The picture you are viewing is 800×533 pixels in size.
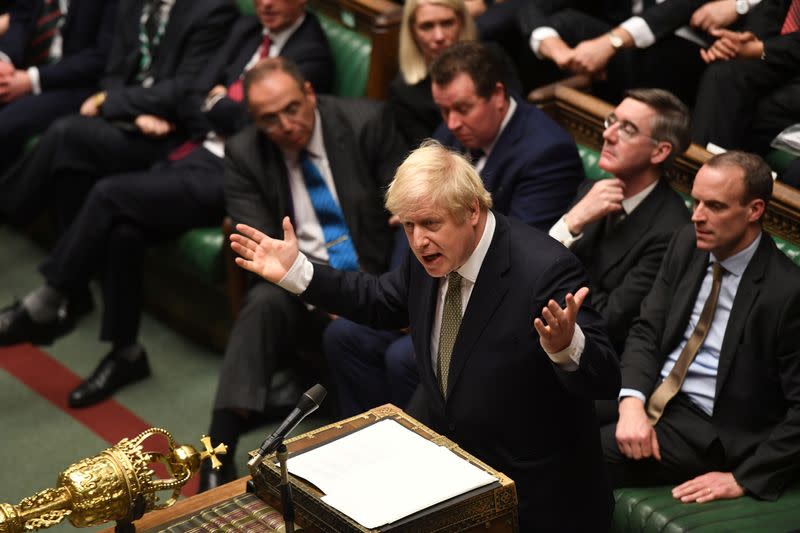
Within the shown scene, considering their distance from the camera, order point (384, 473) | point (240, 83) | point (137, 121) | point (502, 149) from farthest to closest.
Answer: point (137, 121) < point (240, 83) < point (502, 149) < point (384, 473)

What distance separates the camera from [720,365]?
2818 mm

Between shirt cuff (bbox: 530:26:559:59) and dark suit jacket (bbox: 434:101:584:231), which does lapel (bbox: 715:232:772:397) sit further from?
shirt cuff (bbox: 530:26:559:59)

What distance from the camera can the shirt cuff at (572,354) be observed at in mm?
2256

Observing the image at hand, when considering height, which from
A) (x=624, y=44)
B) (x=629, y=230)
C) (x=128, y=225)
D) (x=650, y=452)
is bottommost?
(x=128, y=225)

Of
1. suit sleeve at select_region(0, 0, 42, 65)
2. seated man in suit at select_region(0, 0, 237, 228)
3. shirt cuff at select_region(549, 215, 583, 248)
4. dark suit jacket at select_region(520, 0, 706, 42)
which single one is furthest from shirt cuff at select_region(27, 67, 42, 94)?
shirt cuff at select_region(549, 215, 583, 248)

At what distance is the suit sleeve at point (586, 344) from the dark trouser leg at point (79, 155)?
263 centimetres

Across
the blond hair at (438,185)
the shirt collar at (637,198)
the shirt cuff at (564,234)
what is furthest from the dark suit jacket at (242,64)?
the blond hair at (438,185)

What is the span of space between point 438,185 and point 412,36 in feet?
5.16

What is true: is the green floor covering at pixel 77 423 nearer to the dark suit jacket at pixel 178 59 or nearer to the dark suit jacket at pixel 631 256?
the dark suit jacket at pixel 178 59

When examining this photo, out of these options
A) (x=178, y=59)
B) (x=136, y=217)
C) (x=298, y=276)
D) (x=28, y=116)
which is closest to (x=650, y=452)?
(x=298, y=276)

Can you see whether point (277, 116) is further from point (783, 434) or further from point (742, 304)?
point (783, 434)

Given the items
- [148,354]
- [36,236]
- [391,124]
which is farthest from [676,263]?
[36,236]

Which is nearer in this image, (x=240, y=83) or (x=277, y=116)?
(x=277, y=116)

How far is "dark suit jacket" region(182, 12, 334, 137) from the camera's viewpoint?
423 cm
